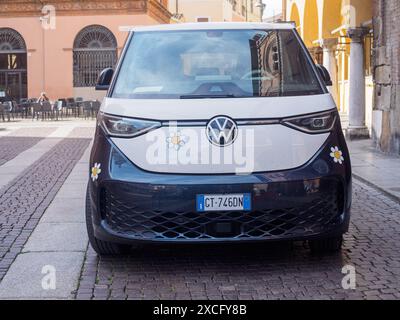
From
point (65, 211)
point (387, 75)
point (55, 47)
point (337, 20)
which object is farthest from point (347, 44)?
point (55, 47)

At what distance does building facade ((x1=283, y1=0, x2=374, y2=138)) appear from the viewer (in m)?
15.9

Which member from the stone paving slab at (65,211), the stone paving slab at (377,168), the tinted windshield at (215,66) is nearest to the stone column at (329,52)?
the stone paving slab at (377,168)

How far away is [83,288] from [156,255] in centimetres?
97

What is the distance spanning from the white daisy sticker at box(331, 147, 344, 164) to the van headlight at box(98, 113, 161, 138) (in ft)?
4.08

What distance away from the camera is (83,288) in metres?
4.52

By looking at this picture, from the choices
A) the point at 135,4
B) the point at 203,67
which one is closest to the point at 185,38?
the point at 203,67

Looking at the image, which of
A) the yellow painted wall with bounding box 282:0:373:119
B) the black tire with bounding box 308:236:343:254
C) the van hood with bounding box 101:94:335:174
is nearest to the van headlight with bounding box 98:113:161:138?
the van hood with bounding box 101:94:335:174

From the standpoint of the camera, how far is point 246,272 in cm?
487

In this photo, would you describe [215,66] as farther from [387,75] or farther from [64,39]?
[64,39]

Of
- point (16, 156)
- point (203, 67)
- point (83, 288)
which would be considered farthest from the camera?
point (16, 156)

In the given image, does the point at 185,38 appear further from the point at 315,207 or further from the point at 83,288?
the point at 83,288

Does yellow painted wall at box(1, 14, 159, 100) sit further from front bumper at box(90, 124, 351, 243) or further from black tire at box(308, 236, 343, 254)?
front bumper at box(90, 124, 351, 243)

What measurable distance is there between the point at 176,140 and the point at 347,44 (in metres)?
15.9
